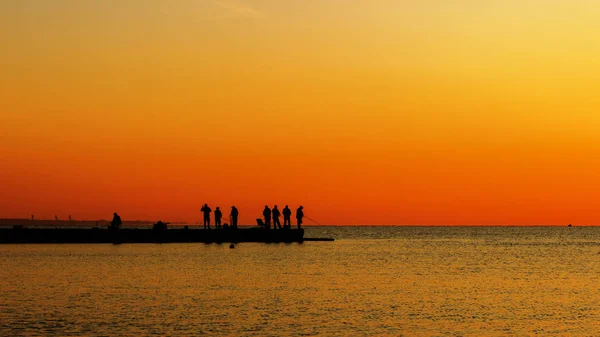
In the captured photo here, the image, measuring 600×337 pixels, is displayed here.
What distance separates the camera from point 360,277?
46000 millimetres

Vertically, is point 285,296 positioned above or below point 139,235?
below

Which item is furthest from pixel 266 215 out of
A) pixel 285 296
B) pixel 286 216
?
pixel 285 296

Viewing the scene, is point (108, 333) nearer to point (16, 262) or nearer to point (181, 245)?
point (16, 262)

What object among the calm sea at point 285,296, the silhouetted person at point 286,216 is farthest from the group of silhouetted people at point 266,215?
the calm sea at point 285,296

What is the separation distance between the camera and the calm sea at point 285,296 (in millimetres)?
28141

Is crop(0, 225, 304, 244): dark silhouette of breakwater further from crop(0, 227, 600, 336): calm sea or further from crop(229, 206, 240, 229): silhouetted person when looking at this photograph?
crop(0, 227, 600, 336): calm sea

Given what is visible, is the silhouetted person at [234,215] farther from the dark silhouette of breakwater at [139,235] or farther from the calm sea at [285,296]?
the calm sea at [285,296]

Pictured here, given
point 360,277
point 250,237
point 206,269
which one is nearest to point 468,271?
point 360,277

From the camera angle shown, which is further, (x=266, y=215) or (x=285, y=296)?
(x=266, y=215)

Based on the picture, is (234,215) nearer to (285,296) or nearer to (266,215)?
(266,215)

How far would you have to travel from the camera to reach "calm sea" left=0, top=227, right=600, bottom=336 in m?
28.1

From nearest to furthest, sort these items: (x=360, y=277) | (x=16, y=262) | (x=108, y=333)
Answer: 1. (x=108, y=333)
2. (x=360, y=277)
3. (x=16, y=262)

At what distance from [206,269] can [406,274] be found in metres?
10.8

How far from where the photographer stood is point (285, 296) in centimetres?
3634
